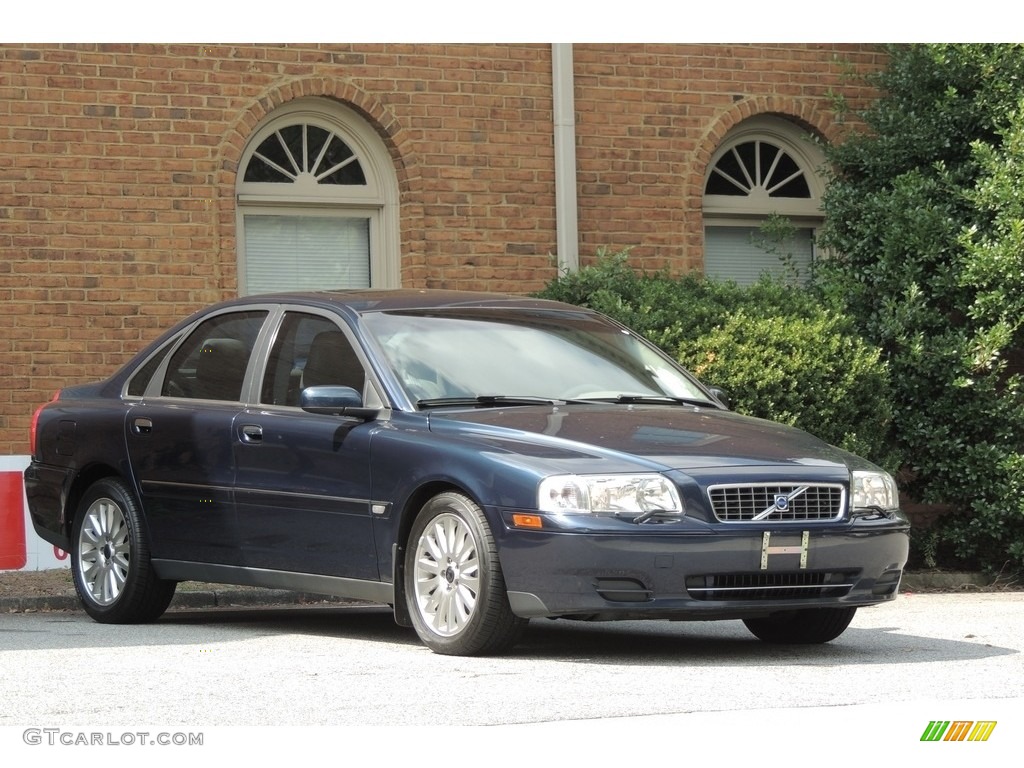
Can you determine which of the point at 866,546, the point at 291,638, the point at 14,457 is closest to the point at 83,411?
the point at 291,638

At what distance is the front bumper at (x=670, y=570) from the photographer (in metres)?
7.59

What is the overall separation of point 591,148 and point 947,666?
28.1 feet

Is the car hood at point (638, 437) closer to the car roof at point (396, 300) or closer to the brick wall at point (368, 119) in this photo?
the car roof at point (396, 300)

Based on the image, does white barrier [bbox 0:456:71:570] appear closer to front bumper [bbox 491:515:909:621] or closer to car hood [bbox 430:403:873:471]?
car hood [bbox 430:403:873:471]

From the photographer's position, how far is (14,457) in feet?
44.2

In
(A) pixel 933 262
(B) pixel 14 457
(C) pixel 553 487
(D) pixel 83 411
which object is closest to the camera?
(C) pixel 553 487

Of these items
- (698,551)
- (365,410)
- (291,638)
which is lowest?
(291,638)

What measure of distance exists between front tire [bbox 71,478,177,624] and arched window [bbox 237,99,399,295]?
4.83 metres

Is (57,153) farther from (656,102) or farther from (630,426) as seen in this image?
(630,426)

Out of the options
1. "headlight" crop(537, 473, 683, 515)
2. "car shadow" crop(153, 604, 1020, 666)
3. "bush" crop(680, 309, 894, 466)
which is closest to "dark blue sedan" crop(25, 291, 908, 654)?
"headlight" crop(537, 473, 683, 515)

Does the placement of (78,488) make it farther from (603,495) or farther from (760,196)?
(760,196)

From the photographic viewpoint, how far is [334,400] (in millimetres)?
8492

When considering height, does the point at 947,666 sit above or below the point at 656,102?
below

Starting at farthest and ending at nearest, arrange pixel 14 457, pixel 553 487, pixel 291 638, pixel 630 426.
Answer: pixel 14 457 → pixel 291 638 → pixel 630 426 → pixel 553 487
